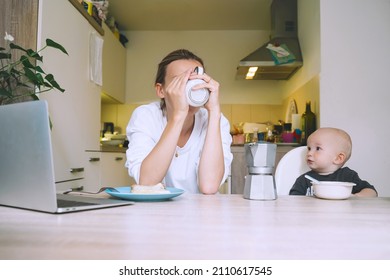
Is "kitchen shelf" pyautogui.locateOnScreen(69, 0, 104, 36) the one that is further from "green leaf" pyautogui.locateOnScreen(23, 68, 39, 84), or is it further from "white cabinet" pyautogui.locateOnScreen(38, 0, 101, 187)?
"green leaf" pyautogui.locateOnScreen(23, 68, 39, 84)

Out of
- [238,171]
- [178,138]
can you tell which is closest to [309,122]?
[238,171]

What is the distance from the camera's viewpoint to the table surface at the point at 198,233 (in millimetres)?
417

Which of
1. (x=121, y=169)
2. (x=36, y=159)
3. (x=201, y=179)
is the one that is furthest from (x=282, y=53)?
(x=36, y=159)

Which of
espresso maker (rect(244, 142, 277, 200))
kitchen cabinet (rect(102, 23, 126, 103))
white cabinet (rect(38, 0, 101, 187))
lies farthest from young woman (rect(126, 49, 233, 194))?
kitchen cabinet (rect(102, 23, 126, 103))

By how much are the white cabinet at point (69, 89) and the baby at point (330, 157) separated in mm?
1319

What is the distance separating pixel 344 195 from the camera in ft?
3.05

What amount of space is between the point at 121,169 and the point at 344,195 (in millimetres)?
2374

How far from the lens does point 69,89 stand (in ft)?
6.99

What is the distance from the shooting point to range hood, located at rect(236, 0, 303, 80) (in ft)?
9.36

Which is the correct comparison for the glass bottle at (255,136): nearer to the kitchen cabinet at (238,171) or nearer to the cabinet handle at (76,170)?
the kitchen cabinet at (238,171)

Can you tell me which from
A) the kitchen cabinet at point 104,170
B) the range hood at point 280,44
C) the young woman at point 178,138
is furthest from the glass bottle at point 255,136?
the young woman at point 178,138

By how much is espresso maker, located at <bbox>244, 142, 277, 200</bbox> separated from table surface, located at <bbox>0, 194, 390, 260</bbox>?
0.42 feet

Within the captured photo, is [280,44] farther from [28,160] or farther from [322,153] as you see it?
[28,160]
